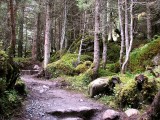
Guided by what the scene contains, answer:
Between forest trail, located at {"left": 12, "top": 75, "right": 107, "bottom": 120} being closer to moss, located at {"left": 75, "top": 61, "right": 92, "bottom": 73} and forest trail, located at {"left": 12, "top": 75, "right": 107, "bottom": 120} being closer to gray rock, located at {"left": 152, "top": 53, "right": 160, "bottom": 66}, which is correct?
moss, located at {"left": 75, "top": 61, "right": 92, "bottom": 73}

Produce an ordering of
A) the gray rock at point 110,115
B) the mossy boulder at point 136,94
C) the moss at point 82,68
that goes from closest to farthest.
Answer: the gray rock at point 110,115
the mossy boulder at point 136,94
the moss at point 82,68

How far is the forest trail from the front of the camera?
9.45m

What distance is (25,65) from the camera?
23.4 metres

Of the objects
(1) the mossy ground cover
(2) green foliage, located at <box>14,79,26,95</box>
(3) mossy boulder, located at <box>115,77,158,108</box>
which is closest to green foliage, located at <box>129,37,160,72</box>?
(3) mossy boulder, located at <box>115,77,158,108</box>

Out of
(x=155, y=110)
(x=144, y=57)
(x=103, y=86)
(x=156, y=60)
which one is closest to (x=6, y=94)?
(x=103, y=86)

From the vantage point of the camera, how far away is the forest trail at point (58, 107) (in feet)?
31.0

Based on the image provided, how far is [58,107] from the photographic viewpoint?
1032 cm

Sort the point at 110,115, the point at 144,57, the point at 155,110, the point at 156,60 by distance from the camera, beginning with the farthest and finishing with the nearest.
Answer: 1. the point at 144,57
2. the point at 156,60
3. the point at 110,115
4. the point at 155,110

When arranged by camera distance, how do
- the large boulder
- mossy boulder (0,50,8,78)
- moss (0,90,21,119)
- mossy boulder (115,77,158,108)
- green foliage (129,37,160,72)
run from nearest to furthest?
moss (0,90,21,119)
mossy boulder (0,50,8,78)
mossy boulder (115,77,158,108)
the large boulder
green foliage (129,37,160,72)

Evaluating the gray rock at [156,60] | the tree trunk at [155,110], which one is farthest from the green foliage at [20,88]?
the gray rock at [156,60]

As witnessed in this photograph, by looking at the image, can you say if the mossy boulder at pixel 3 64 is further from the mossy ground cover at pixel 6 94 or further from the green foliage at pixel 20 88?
the green foliage at pixel 20 88

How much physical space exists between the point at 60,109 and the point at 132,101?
2696 millimetres

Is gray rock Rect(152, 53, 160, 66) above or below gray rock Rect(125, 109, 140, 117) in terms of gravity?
above

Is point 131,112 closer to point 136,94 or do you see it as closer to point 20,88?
point 136,94
